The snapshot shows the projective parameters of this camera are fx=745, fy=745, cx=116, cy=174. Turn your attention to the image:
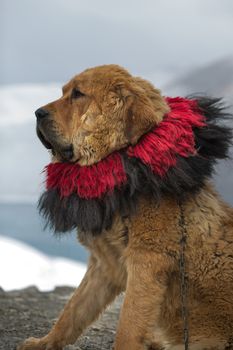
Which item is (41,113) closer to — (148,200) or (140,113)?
(140,113)

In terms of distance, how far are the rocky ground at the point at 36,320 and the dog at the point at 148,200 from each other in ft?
4.14

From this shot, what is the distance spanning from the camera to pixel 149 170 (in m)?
5.02

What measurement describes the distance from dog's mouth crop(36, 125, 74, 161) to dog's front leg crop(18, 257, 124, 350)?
0.86m

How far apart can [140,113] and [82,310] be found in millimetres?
1638

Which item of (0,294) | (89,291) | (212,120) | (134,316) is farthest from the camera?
(0,294)

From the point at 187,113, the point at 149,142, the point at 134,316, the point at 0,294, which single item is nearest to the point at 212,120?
the point at 187,113

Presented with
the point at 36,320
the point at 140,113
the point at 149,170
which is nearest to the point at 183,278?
the point at 149,170

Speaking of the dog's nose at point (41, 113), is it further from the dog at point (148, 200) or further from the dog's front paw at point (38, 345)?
the dog's front paw at point (38, 345)

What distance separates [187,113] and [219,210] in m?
0.73

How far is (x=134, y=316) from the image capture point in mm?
4930

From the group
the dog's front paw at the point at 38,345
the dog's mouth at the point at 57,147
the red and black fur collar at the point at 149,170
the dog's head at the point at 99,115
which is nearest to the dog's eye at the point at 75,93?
the dog's head at the point at 99,115

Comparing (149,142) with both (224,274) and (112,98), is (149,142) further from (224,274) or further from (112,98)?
(224,274)

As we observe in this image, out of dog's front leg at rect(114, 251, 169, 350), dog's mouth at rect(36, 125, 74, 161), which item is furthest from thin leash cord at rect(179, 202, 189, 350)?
dog's mouth at rect(36, 125, 74, 161)

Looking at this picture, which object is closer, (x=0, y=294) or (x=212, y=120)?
(x=212, y=120)
